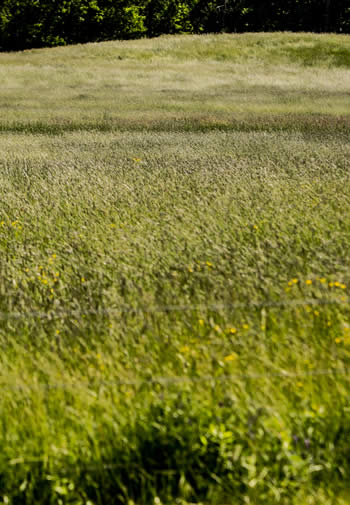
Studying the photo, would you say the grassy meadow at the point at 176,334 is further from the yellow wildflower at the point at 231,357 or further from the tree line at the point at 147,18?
the tree line at the point at 147,18

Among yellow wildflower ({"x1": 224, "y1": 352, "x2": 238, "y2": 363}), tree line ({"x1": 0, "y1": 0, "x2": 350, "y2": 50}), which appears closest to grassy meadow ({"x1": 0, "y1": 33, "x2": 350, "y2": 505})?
yellow wildflower ({"x1": 224, "y1": 352, "x2": 238, "y2": 363})

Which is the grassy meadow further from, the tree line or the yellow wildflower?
the tree line

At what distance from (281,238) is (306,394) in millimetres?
2773

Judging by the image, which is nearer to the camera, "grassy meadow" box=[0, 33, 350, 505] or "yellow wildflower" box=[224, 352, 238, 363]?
"grassy meadow" box=[0, 33, 350, 505]

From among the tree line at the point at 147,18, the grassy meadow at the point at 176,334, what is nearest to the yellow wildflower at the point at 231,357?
the grassy meadow at the point at 176,334

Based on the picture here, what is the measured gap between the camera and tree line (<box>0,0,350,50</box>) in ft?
159

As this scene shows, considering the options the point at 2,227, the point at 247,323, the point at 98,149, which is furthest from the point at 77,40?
the point at 247,323

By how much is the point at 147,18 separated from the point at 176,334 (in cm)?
5703

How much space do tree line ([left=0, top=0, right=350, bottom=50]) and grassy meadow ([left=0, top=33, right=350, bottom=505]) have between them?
42.3 meters

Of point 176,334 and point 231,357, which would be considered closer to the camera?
point 231,357

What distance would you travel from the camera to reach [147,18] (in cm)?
5597

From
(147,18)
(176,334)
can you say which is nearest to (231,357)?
Result: (176,334)

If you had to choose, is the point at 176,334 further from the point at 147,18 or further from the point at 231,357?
the point at 147,18

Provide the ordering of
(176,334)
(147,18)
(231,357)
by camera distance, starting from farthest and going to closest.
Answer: (147,18) → (176,334) → (231,357)
